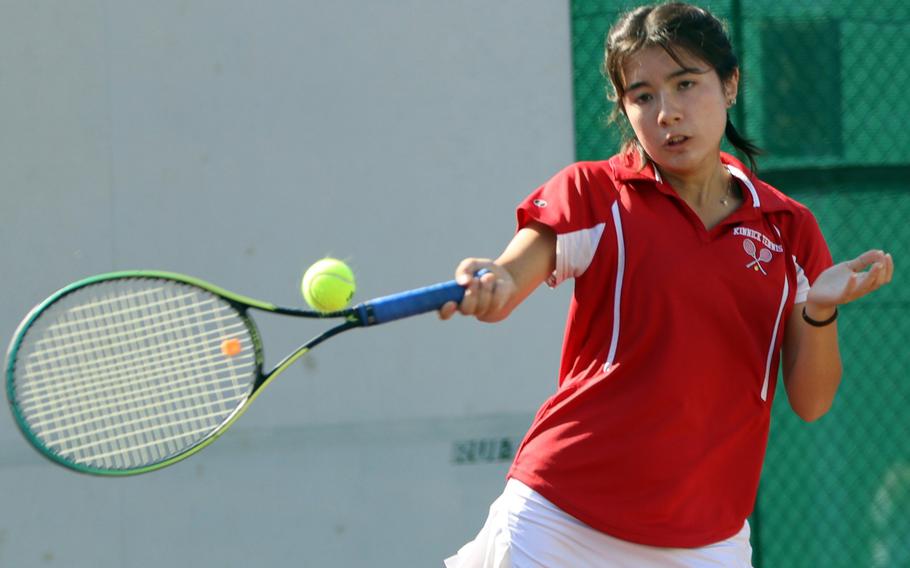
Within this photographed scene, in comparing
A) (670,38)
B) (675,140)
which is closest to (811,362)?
(675,140)

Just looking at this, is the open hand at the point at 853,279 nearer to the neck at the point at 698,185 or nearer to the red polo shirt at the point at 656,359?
the red polo shirt at the point at 656,359

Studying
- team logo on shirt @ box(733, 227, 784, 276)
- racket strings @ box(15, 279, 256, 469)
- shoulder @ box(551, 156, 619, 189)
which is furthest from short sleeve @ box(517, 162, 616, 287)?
racket strings @ box(15, 279, 256, 469)

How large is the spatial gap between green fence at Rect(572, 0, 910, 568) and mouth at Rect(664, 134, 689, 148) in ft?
6.27

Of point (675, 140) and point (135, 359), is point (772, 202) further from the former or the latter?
point (135, 359)

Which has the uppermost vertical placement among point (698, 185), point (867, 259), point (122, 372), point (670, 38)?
point (670, 38)

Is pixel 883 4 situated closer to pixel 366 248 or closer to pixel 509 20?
pixel 509 20

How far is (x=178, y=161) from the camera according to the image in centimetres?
386

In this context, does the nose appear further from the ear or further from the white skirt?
→ the white skirt

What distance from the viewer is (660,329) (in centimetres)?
218

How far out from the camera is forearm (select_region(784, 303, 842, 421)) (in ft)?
7.45

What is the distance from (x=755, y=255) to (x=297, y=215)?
190 cm

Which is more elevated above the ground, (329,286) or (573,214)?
(573,214)

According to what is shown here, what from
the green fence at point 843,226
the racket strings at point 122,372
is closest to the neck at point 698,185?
the racket strings at point 122,372

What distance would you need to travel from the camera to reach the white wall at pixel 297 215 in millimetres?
3814
